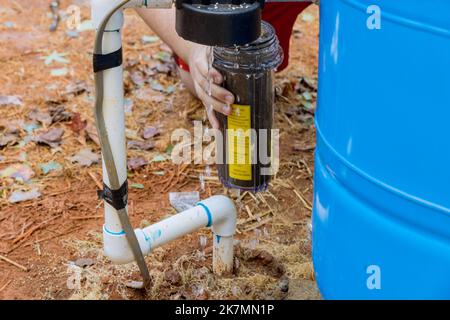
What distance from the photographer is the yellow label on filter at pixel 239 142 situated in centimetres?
200

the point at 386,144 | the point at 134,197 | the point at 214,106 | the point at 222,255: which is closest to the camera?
the point at 386,144

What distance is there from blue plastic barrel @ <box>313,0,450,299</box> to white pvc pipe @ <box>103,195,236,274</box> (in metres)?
0.38

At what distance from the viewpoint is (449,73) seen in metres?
1.40

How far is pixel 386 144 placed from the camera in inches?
61.0

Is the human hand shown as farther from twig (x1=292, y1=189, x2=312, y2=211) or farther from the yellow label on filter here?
twig (x1=292, y1=189, x2=312, y2=211)

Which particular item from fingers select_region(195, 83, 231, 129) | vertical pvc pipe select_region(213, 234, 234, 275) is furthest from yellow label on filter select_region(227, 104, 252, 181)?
vertical pvc pipe select_region(213, 234, 234, 275)

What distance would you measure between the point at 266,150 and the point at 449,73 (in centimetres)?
76

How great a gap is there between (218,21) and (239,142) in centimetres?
54

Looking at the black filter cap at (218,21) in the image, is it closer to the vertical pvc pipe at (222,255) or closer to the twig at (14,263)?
the vertical pvc pipe at (222,255)

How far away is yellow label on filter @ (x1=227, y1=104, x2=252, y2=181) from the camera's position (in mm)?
2004

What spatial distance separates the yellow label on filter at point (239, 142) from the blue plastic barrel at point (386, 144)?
0.83 ft

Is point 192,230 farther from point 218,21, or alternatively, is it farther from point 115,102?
point 218,21

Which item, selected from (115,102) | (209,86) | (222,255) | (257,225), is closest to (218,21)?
(115,102)

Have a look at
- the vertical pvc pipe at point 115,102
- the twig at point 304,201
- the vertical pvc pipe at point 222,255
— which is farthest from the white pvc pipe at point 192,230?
the twig at point 304,201
